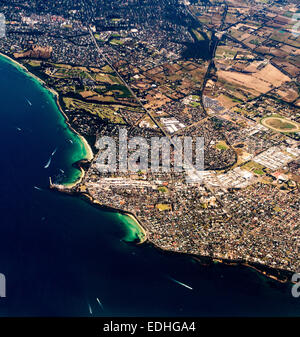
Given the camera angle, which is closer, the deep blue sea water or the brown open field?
the deep blue sea water

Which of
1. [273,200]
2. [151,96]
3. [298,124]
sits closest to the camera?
[273,200]

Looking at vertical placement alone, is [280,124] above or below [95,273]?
above

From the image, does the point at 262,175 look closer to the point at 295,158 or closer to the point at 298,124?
the point at 295,158

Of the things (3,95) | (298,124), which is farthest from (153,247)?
(3,95)

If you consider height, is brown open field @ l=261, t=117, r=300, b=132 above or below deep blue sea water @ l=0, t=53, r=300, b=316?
above

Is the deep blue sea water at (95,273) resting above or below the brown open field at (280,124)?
below

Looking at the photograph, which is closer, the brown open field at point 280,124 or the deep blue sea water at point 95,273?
the deep blue sea water at point 95,273

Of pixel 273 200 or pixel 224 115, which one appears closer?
pixel 273 200
